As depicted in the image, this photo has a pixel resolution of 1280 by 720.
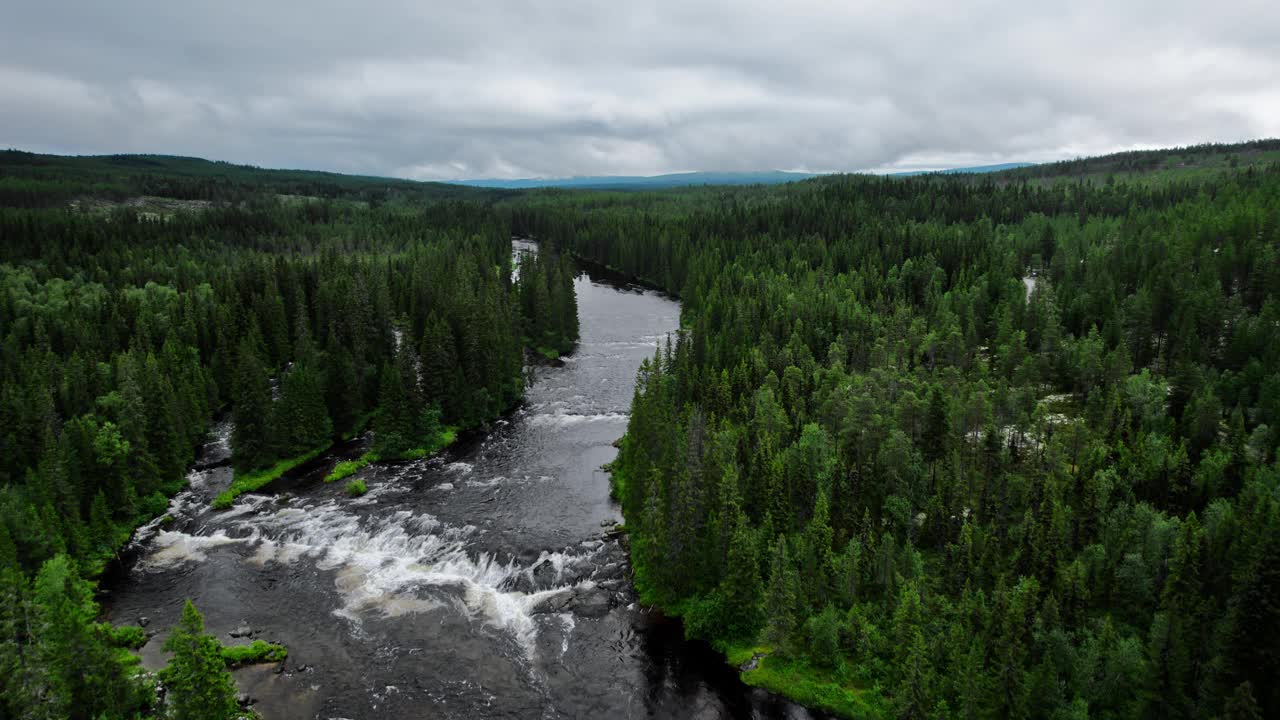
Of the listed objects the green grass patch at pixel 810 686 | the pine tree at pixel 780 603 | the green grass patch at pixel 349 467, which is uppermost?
the pine tree at pixel 780 603

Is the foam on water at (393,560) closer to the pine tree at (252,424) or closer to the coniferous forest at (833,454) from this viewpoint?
the coniferous forest at (833,454)

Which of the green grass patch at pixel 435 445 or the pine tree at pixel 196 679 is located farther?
the green grass patch at pixel 435 445

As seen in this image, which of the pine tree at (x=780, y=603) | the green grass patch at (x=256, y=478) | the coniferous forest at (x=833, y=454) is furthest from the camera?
the green grass patch at (x=256, y=478)

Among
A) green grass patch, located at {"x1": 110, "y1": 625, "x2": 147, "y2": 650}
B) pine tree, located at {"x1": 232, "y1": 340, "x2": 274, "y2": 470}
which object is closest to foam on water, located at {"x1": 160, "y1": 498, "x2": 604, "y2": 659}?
pine tree, located at {"x1": 232, "y1": 340, "x2": 274, "y2": 470}

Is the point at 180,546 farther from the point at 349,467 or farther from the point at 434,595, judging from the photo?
the point at 434,595

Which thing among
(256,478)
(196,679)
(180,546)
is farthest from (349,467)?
(196,679)

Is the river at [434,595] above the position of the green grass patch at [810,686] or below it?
above

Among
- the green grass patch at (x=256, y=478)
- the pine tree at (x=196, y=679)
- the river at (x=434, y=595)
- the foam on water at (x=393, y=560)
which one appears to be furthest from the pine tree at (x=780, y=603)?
the green grass patch at (x=256, y=478)

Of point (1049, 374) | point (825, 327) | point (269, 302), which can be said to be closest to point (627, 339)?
point (825, 327)
